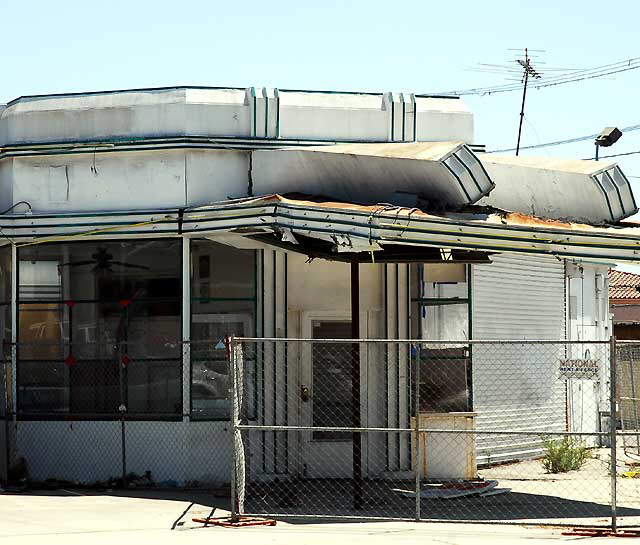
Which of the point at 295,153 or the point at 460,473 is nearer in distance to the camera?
the point at 295,153

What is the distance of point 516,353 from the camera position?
810 inches

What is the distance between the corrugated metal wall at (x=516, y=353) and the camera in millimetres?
19266

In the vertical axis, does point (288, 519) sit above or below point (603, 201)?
below

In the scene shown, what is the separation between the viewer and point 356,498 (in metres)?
Result: 14.5

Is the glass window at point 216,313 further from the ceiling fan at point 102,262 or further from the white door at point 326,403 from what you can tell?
the ceiling fan at point 102,262

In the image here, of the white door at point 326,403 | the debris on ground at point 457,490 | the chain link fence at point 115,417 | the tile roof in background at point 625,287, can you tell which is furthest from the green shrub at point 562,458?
the tile roof in background at point 625,287

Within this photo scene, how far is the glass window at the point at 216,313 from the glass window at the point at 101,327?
0.25 m

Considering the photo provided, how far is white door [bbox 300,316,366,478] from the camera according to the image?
17234 millimetres

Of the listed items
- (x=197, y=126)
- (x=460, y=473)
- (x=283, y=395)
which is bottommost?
(x=460, y=473)

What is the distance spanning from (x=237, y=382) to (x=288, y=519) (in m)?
1.67

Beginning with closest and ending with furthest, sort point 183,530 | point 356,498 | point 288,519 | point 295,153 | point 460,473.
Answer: point 183,530 < point 288,519 < point 356,498 < point 295,153 < point 460,473

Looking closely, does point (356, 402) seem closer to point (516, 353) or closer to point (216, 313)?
point (216, 313)

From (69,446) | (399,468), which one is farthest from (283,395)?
(69,446)

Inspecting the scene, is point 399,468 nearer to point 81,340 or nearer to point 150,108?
point 81,340
